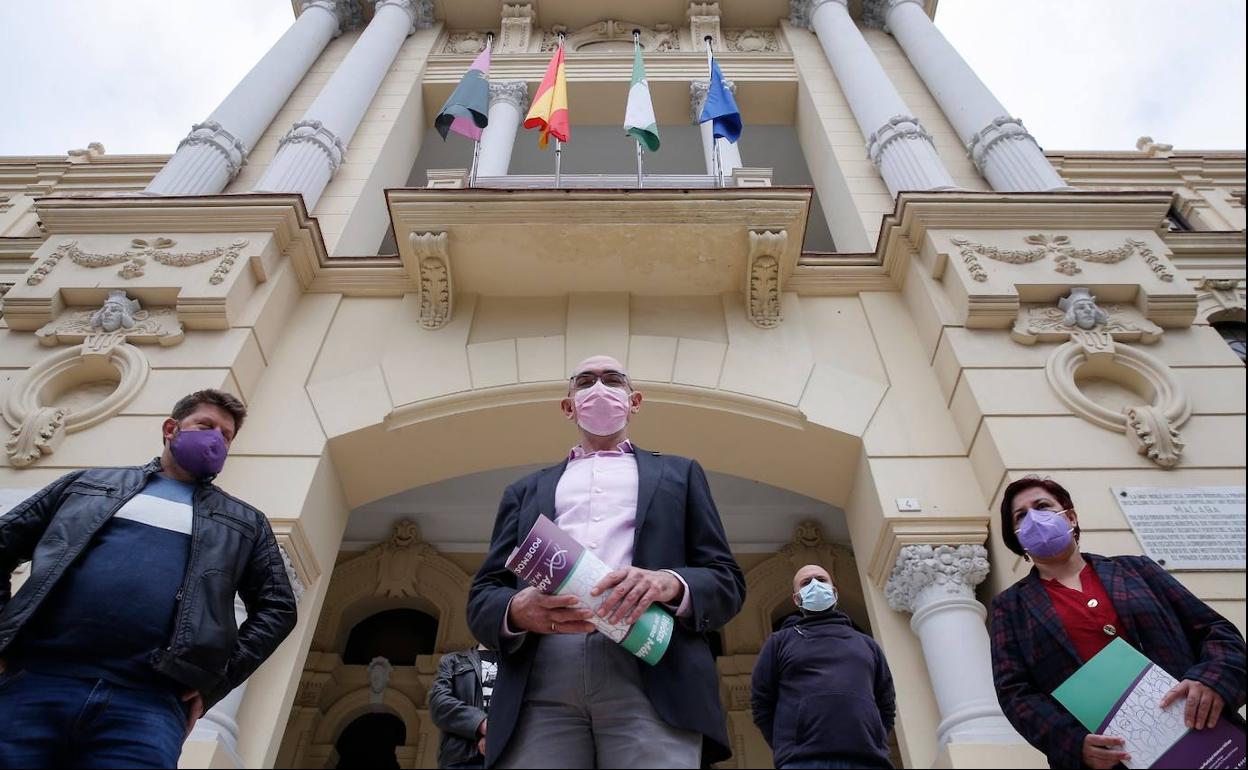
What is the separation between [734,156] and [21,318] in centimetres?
795

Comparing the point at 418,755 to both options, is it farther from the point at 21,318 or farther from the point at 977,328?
the point at 977,328

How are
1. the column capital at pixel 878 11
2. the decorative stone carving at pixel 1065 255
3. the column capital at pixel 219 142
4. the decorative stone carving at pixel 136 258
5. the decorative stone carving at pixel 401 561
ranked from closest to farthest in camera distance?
the decorative stone carving at pixel 1065 255 → the decorative stone carving at pixel 136 258 → the column capital at pixel 219 142 → the decorative stone carving at pixel 401 561 → the column capital at pixel 878 11

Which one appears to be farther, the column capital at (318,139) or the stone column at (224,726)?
the column capital at (318,139)

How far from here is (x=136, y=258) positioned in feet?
23.1

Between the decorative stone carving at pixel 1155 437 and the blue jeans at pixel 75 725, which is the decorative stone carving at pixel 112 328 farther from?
the decorative stone carving at pixel 1155 437

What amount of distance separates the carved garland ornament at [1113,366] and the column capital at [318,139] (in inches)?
291

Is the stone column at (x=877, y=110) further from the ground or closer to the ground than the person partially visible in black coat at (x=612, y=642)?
further from the ground

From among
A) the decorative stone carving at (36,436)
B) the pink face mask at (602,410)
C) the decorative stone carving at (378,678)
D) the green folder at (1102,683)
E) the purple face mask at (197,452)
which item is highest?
the decorative stone carving at (36,436)

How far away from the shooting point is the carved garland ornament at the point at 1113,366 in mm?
5711

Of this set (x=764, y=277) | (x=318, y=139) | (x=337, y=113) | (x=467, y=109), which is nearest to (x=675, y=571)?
(x=764, y=277)

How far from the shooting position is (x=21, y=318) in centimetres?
666

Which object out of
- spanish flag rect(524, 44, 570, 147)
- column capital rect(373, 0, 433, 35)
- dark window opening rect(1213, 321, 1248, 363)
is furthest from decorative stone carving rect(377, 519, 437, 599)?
dark window opening rect(1213, 321, 1248, 363)

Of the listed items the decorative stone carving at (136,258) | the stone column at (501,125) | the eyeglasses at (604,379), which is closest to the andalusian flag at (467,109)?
the stone column at (501,125)

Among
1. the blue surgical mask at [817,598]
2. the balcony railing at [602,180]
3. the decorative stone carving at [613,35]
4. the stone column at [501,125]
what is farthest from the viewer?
the decorative stone carving at [613,35]
